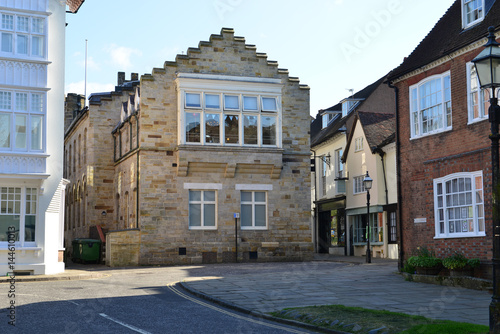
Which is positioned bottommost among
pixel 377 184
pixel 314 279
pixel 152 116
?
pixel 314 279

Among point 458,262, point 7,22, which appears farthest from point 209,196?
point 458,262

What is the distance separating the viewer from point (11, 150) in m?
22.9

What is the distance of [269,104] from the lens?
103ft

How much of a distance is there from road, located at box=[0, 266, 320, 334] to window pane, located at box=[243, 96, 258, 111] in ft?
47.7

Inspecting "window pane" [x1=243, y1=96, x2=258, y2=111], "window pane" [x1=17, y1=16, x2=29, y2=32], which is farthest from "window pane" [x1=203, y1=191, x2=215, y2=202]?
"window pane" [x1=17, y1=16, x2=29, y2=32]

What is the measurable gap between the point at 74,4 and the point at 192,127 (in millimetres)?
7809

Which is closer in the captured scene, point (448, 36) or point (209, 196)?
point (448, 36)

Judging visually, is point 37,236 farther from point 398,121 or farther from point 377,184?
point 377,184

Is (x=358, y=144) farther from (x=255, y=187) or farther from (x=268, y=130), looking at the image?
(x=255, y=187)

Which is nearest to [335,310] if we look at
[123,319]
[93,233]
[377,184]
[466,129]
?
[123,319]

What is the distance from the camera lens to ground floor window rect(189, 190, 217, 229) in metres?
30.4

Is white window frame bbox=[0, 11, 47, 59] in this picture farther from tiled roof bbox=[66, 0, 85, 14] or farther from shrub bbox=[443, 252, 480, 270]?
shrub bbox=[443, 252, 480, 270]

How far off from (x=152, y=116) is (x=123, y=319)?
64.5ft

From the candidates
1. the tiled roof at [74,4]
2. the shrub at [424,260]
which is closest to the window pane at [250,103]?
the tiled roof at [74,4]
